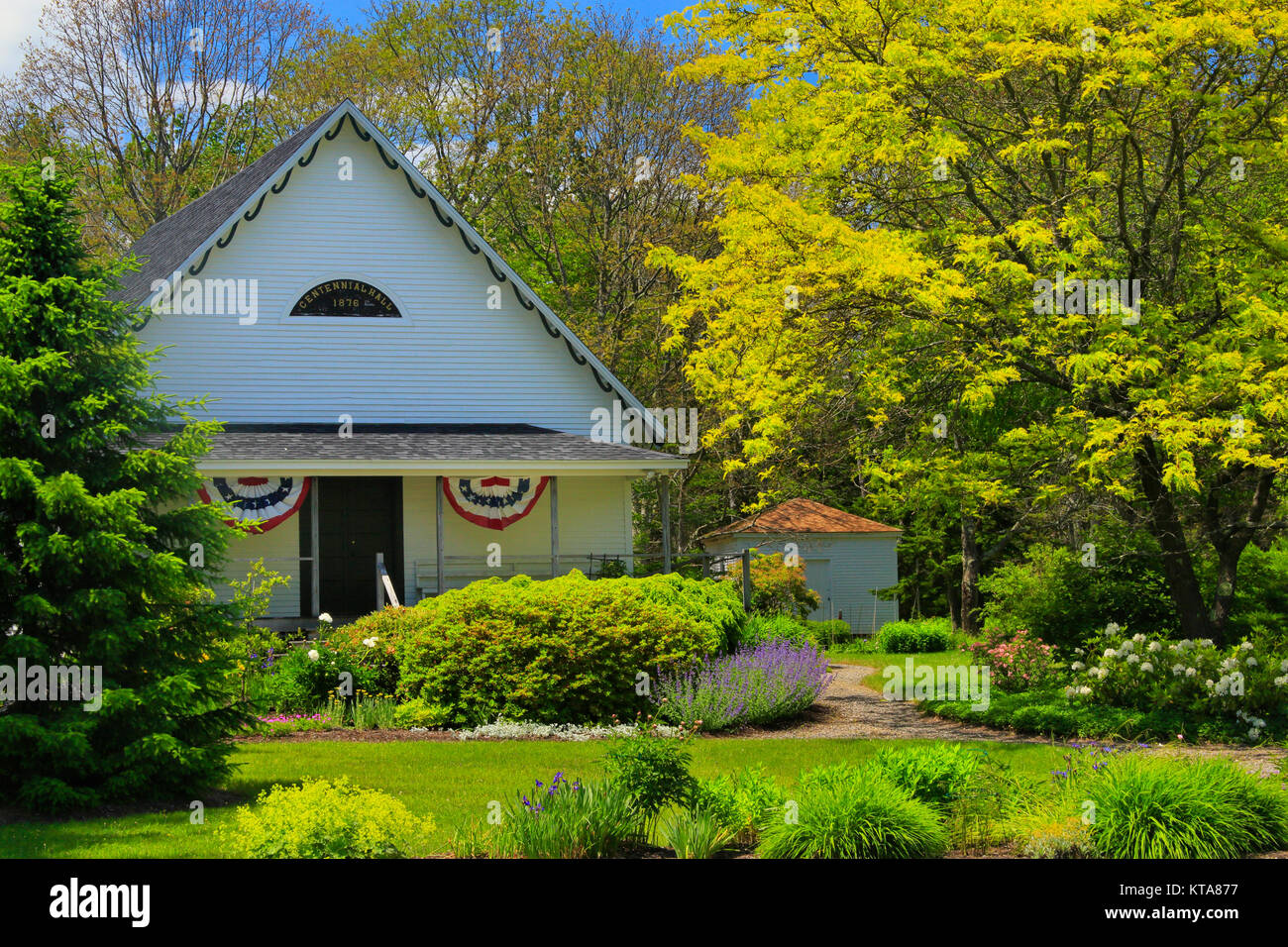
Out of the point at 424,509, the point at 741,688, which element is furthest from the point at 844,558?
the point at 741,688

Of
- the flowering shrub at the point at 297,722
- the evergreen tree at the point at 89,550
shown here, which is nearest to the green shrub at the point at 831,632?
the flowering shrub at the point at 297,722

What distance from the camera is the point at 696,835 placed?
7586 millimetres

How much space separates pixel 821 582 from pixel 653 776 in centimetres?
2637

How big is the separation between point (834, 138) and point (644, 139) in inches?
754

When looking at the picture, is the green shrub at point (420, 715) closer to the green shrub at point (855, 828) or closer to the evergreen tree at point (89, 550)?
the evergreen tree at point (89, 550)

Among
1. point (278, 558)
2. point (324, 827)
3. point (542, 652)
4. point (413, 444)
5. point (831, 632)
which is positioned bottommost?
point (831, 632)

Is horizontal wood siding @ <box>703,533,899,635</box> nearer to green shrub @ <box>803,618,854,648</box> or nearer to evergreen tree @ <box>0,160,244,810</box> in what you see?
green shrub @ <box>803,618,854,648</box>

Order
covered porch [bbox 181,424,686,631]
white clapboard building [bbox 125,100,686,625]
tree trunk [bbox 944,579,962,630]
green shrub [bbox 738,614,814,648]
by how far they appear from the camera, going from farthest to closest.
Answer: tree trunk [bbox 944,579,962,630] < white clapboard building [bbox 125,100,686,625] < covered porch [bbox 181,424,686,631] < green shrub [bbox 738,614,814,648]

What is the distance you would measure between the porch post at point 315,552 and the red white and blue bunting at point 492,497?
2.12 metres

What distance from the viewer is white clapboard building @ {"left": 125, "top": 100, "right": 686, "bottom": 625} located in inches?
822

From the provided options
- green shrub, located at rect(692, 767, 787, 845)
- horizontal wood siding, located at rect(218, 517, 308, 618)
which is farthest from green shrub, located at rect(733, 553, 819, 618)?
green shrub, located at rect(692, 767, 787, 845)

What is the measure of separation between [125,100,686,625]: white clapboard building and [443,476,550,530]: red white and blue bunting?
0.09 ft

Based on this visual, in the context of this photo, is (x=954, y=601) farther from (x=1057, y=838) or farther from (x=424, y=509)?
(x=1057, y=838)

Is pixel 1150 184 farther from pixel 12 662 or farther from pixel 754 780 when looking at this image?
pixel 12 662
